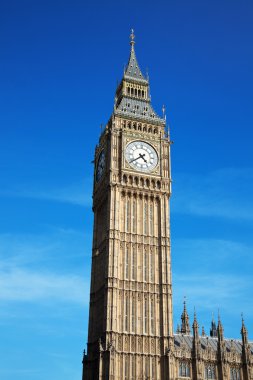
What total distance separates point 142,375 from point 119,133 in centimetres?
3283

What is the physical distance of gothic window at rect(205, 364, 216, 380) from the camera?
67.5 meters

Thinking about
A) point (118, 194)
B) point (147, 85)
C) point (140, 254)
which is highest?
point (147, 85)

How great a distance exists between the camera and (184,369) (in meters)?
66.6

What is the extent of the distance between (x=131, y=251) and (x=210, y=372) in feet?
58.1

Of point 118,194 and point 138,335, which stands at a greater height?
point 118,194

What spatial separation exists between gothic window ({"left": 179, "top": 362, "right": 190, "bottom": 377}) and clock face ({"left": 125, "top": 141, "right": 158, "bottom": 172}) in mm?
26064

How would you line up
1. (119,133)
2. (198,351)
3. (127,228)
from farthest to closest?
(119,133) < (127,228) < (198,351)

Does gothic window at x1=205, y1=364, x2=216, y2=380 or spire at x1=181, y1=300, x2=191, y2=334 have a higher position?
spire at x1=181, y1=300, x2=191, y2=334

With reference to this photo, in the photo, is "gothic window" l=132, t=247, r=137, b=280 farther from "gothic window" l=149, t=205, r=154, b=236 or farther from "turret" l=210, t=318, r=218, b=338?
"turret" l=210, t=318, r=218, b=338

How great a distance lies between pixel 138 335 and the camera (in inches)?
2579

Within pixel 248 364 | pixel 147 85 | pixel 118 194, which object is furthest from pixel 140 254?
pixel 147 85

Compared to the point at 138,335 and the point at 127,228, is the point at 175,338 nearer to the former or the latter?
the point at 138,335

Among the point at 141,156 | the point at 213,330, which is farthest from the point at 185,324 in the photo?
the point at 141,156

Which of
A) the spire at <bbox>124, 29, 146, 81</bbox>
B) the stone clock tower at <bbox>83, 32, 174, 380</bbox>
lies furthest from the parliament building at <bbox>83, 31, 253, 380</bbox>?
the spire at <bbox>124, 29, 146, 81</bbox>
